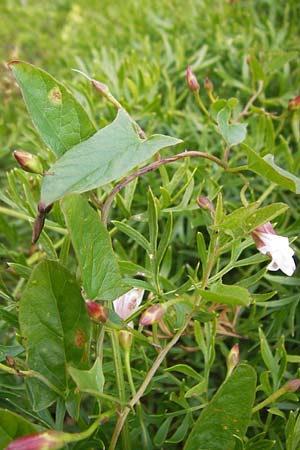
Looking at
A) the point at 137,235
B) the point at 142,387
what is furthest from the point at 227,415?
the point at 137,235

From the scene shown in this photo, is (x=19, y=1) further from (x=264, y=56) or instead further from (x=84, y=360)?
(x=84, y=360)

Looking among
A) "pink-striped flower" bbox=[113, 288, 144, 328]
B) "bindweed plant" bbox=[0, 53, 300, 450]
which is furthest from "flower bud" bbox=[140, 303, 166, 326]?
"pink-striped flower" bbox=[113, 288, 144, 328]

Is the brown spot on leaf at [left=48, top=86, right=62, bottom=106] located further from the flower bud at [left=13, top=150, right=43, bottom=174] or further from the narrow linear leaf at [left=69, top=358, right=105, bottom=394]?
the narrow linear leaf at [left=69, top=358, right=105, bottom=394]

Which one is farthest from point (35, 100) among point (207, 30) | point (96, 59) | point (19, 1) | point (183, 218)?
point (19, 1)

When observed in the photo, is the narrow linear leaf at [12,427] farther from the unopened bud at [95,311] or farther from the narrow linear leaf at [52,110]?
the narrow linear leaf at [52,110]

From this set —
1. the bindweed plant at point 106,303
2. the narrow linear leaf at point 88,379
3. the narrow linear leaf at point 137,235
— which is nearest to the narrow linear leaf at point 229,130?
the bindweed plant at point 106,303

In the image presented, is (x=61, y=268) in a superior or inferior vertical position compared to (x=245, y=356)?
superior

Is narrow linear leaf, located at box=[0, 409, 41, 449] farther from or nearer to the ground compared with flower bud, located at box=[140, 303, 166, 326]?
nearer to the ground
